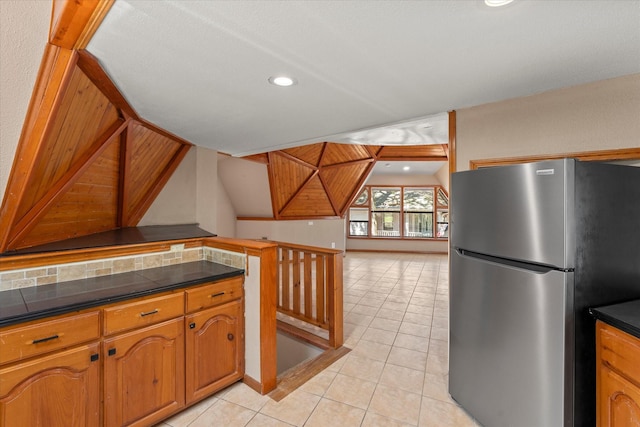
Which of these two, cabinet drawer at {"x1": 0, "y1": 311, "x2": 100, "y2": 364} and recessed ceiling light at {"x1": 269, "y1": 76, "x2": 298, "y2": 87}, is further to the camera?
recessed ceiling light at {"x1": 269, "y1": 76, "x2": 298, "y2": 87}

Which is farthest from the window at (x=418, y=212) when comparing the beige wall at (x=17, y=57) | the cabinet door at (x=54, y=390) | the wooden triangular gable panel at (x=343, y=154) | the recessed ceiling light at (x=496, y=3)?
the beige wall at (x=17, y=57)

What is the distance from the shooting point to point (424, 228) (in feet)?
27.8

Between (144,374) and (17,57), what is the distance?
5.63ft

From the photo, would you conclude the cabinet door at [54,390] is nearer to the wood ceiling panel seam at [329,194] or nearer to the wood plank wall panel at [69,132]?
the wood plank wall panel at [69,132]

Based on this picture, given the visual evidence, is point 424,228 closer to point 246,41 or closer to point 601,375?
point 601,375

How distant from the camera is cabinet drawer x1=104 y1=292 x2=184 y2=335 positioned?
1.61 metres

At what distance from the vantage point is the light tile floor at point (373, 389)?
190 cm

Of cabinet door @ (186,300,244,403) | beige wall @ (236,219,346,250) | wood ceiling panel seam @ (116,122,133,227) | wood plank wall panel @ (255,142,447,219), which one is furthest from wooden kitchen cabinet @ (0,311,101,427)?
beige wall @ (236,219,346,250)

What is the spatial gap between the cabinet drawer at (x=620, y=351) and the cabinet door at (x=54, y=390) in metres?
2.51

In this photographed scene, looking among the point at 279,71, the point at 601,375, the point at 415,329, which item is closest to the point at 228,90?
the point at 279,71

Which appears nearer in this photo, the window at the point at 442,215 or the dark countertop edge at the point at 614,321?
the dark countertop edge at the point at 614,321

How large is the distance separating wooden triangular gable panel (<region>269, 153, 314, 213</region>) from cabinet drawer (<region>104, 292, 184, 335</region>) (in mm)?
3732

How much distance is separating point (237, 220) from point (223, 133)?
12.7 ft

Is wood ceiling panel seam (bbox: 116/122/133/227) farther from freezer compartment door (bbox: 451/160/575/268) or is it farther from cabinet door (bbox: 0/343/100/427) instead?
freezer compartment door (bbox: 451/160/575/268)
